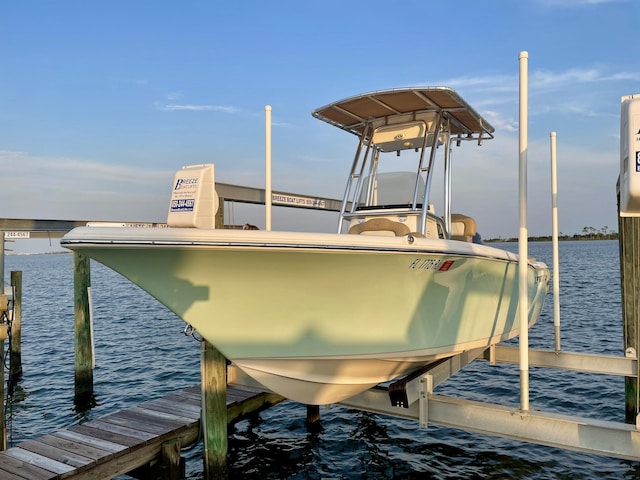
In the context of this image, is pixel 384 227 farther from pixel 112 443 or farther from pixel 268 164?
pixel 112 443

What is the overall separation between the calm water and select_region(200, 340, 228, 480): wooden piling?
0.51m

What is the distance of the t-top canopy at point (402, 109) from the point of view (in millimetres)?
5301

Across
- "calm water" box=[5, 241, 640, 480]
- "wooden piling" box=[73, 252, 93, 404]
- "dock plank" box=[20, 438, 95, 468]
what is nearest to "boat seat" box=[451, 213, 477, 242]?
"calm water" box=[5, 241, 640, 480]

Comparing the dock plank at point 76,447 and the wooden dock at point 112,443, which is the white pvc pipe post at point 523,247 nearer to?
the wooden dock at point 112,443

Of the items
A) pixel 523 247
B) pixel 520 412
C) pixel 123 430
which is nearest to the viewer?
pixel 523 247

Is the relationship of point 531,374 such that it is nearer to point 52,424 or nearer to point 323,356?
point 323,356

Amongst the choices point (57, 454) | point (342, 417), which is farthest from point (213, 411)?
point (342, 417)

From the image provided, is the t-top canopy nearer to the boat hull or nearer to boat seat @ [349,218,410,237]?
boat seat @ [349,218,410,237]

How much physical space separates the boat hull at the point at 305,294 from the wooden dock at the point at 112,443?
1.84 metres

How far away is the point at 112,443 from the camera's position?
511cm

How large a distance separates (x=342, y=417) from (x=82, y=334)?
4.78 meters

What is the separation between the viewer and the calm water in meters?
6.25

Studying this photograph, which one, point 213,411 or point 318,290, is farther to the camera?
point 213,411

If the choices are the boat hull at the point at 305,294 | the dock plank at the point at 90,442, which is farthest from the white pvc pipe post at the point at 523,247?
the dock plank at the point at 90,442
